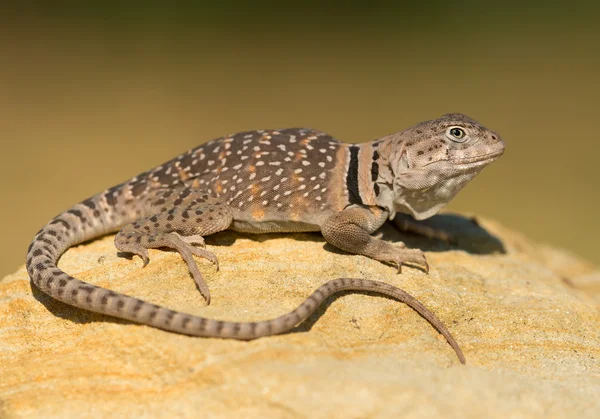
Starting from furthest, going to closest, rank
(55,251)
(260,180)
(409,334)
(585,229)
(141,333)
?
(585,229) < (260,180) < (55,251) < (409,334) < (141,333)

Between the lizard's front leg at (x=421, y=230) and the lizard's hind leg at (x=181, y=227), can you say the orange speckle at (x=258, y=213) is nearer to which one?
the lizard's hind leg at (x=181, y=227)

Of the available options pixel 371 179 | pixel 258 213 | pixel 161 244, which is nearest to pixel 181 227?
pixel 161 244

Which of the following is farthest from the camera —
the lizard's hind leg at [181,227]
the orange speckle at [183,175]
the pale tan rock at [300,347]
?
the orange speckle at [183,175]

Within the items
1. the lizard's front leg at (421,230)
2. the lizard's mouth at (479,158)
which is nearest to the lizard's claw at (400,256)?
the lizard's mouth at (479,158)

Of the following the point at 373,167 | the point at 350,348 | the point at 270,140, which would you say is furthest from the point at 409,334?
the point at 270,140

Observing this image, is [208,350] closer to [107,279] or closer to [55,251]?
[107,279]

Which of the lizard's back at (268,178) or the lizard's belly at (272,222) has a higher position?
the lizard's back at (268,178)
